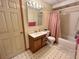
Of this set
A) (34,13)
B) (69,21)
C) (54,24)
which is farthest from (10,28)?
(69,21)

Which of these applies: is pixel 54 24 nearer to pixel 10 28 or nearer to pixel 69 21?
pixel 69 21

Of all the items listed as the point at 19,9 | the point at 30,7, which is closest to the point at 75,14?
the point at 30,7

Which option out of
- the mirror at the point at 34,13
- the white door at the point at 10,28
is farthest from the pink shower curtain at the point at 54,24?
the white door at the point at 10,28

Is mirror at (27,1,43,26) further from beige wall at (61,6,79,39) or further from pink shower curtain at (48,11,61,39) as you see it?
beige wall at (61,6,79,39)

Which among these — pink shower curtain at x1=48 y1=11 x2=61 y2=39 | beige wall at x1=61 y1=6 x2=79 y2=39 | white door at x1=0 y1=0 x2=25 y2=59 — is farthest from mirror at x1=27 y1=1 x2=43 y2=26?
beige wall at x1=61 y1=6 x2=79 y2=39

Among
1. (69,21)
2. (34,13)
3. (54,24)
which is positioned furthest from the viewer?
(54,24)

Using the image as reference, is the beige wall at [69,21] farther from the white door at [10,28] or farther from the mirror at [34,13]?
the white door at [10,28]

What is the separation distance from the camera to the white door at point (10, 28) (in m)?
1.75

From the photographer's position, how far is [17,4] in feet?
6.63

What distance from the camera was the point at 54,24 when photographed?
322cm

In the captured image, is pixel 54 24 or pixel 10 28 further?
pixel 54 24

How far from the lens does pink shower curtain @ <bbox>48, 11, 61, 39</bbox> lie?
3.07 metres

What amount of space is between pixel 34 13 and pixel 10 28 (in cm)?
133

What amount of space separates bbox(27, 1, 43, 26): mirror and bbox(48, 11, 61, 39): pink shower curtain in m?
0.73
